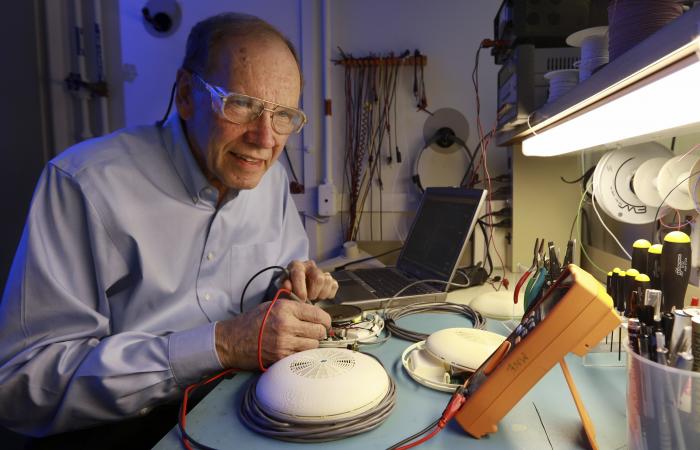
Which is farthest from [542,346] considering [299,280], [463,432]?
[299,280]

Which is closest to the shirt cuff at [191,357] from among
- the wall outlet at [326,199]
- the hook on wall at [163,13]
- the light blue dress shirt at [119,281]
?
the light blue dress shirt at [119,281]

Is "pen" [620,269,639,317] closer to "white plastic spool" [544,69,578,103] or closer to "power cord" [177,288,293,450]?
"white plastic spool" [544,69,578,103]

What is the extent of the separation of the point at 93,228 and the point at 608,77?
39.7 inches

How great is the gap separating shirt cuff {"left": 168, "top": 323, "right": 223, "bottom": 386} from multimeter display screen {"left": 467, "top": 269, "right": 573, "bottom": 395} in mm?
457

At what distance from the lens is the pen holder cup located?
16.5 inches

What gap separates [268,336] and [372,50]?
1.82m

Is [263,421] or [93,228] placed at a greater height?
[93,228]

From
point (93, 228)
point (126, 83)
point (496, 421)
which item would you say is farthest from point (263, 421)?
point (126, 83)

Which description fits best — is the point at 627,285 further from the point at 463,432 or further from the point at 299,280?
the point at 299,280

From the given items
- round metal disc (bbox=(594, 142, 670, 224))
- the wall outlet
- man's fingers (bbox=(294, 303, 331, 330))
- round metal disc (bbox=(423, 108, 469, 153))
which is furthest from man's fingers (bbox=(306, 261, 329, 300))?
round metal disc (bbox=(423, 108, 469, 153))

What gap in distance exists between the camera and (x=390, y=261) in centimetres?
222

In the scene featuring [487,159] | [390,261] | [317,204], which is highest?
[487,159]

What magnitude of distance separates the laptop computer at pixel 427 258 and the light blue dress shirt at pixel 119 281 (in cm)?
31

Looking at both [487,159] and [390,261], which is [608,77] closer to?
[487,159]
